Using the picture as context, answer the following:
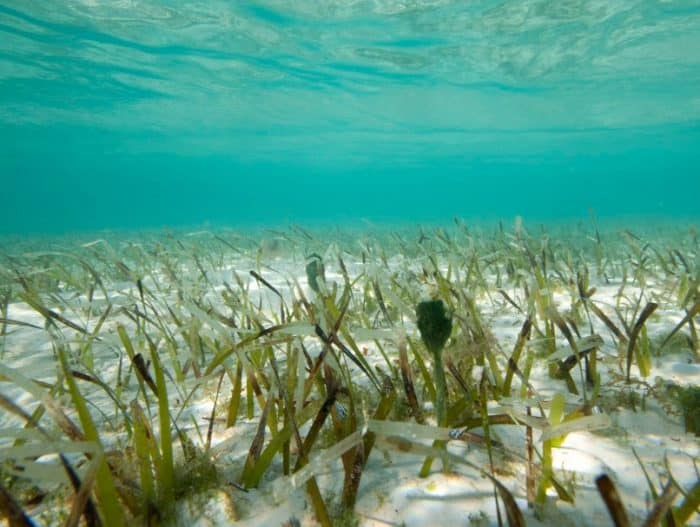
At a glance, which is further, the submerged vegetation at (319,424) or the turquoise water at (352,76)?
the turquoise water at (352,76)

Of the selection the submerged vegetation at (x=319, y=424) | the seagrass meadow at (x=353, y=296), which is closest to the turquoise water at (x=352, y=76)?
the seagrass meadow at (x=353, y=296)

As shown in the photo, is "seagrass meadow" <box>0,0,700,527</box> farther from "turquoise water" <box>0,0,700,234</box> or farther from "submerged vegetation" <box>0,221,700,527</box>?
"turquoise water" <box>0,0,700,234</box>

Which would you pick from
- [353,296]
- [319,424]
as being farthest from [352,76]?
[319,424]

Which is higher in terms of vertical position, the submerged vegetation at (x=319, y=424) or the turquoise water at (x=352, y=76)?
the turquoise water at (x=352, y=76)

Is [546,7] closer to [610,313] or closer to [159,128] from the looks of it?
[610,313]

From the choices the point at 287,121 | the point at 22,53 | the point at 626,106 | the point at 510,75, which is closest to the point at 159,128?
the point at 287,121

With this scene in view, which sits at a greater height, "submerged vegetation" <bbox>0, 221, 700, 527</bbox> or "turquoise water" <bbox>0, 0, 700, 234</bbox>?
"turquoise water" <bbox>0, 0, 700, 234</bbox>

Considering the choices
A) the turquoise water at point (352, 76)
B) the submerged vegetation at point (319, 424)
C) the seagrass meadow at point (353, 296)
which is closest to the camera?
the submerged vegetation at point (319, 424)

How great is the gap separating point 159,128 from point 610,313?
117 ft

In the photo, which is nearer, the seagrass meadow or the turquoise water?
the seagrass meadow

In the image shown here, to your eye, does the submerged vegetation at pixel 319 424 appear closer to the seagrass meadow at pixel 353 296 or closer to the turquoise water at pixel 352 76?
the seagrass meadow at pixel 353 296

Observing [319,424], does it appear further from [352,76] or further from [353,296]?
[352,76]

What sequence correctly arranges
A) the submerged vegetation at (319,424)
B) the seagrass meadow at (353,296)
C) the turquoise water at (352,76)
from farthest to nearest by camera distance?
the turquoise water at (352,76) < the seagrass meadow at (353,296) < the submerged vegetation at (319,424)

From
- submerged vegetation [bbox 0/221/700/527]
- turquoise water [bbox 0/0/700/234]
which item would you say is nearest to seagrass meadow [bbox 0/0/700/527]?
submerged vegetation [bbox 0/221/700/527]
